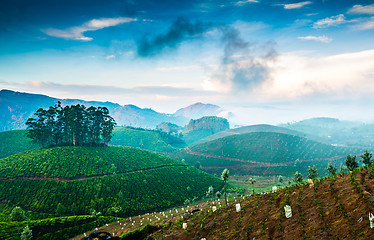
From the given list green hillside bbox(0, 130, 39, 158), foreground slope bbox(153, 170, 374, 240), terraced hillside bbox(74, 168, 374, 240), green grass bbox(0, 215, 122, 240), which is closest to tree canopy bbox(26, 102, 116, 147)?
green hillside bbox(0, 130, 39, 158)

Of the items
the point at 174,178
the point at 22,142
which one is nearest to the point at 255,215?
the point at 174,178

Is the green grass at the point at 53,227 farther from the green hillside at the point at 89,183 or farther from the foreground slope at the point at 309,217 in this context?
the foreground slope at the point at 309,217

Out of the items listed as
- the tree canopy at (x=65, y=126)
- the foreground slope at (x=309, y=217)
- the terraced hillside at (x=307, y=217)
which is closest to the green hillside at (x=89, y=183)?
the tree canopy at (x=65, y=126)

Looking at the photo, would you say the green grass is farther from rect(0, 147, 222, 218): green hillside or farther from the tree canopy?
the tree canopy

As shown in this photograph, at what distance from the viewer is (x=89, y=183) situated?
9750cm

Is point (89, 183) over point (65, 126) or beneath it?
beneath

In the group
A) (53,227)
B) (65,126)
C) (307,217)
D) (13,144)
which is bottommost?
(53,227)

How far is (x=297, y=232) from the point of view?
1752 cm

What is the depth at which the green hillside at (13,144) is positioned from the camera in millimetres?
160150

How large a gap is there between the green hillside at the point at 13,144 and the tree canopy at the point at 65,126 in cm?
3743

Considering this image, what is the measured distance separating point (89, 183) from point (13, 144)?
13001 cm

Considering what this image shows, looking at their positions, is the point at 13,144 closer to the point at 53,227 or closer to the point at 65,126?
the point at 65,126

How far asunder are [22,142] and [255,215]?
223m

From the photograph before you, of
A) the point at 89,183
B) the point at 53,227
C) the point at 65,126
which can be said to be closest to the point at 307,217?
the point at 53,227
